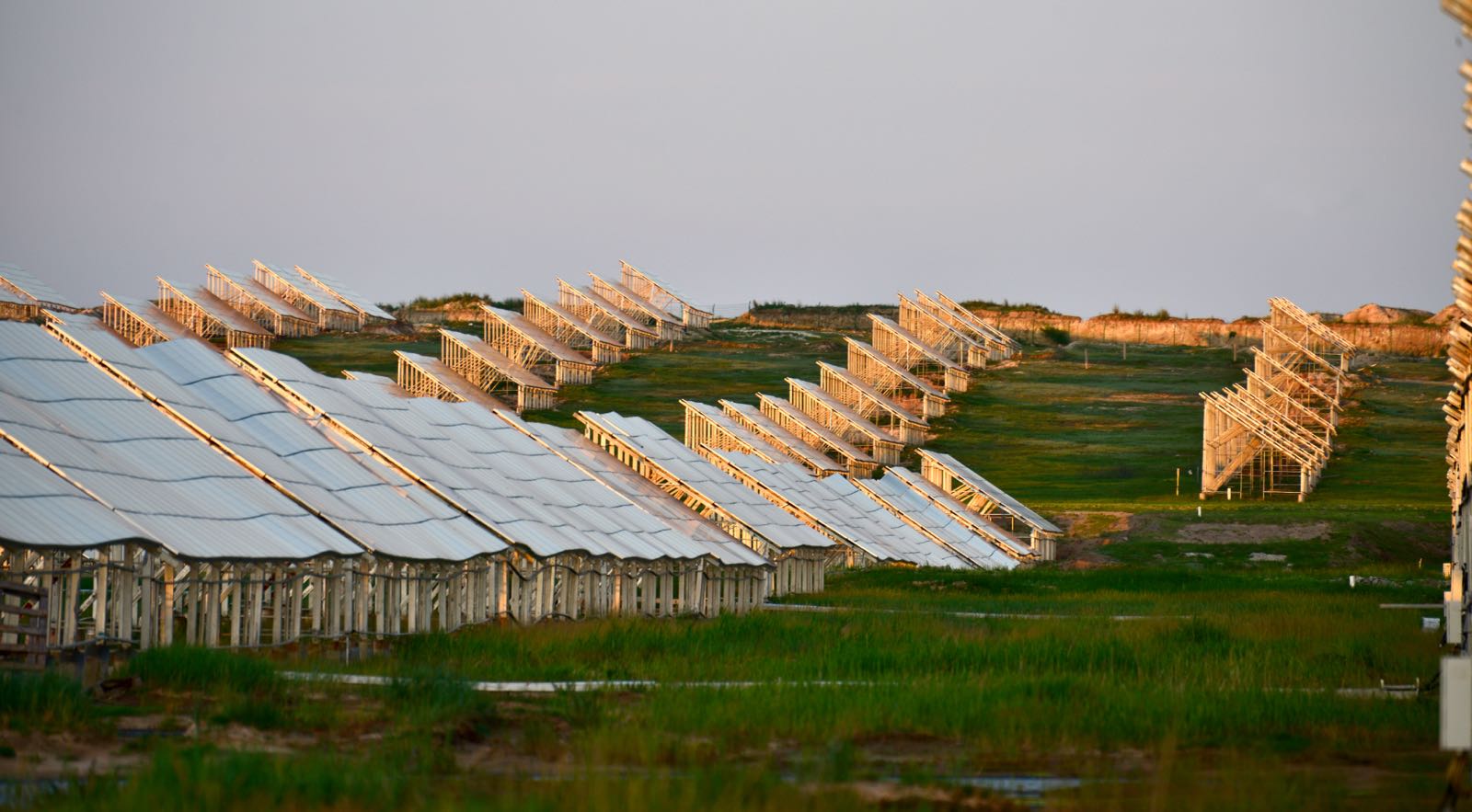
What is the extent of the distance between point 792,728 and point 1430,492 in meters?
70.1

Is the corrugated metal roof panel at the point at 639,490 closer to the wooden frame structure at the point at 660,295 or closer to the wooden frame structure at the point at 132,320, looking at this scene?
the wooden frame structure at the point at 132,320

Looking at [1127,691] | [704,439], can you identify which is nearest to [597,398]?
[704,439]

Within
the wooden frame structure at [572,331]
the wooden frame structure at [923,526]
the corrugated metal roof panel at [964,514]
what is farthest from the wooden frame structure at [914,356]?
the wooden frame structure at [923,526]

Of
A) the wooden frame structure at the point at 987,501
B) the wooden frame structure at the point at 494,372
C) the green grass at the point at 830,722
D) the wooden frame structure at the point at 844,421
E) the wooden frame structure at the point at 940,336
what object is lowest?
the green grass at the point at 830,722

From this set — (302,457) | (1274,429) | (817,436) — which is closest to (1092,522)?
(1274,429)

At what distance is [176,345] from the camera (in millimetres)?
39500

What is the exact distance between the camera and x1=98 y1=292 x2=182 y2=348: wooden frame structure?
357ft

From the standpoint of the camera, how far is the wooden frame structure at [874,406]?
4158 inches

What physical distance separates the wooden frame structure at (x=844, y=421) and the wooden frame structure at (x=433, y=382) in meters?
17.9

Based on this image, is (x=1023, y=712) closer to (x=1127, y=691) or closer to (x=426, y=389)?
(x=1127, y=691)

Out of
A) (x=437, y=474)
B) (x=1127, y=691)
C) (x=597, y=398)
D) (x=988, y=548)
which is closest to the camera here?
(x=1127, y=691)

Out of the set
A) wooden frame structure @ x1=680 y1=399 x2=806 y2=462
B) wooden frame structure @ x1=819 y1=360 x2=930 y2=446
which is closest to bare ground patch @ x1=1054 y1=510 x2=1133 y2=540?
wooden frame structure @ x1=680 y1=399 x2=806 y2=462

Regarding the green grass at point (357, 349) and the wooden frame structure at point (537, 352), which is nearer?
the green grass at point (357, 349)

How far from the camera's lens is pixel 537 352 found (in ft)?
384
